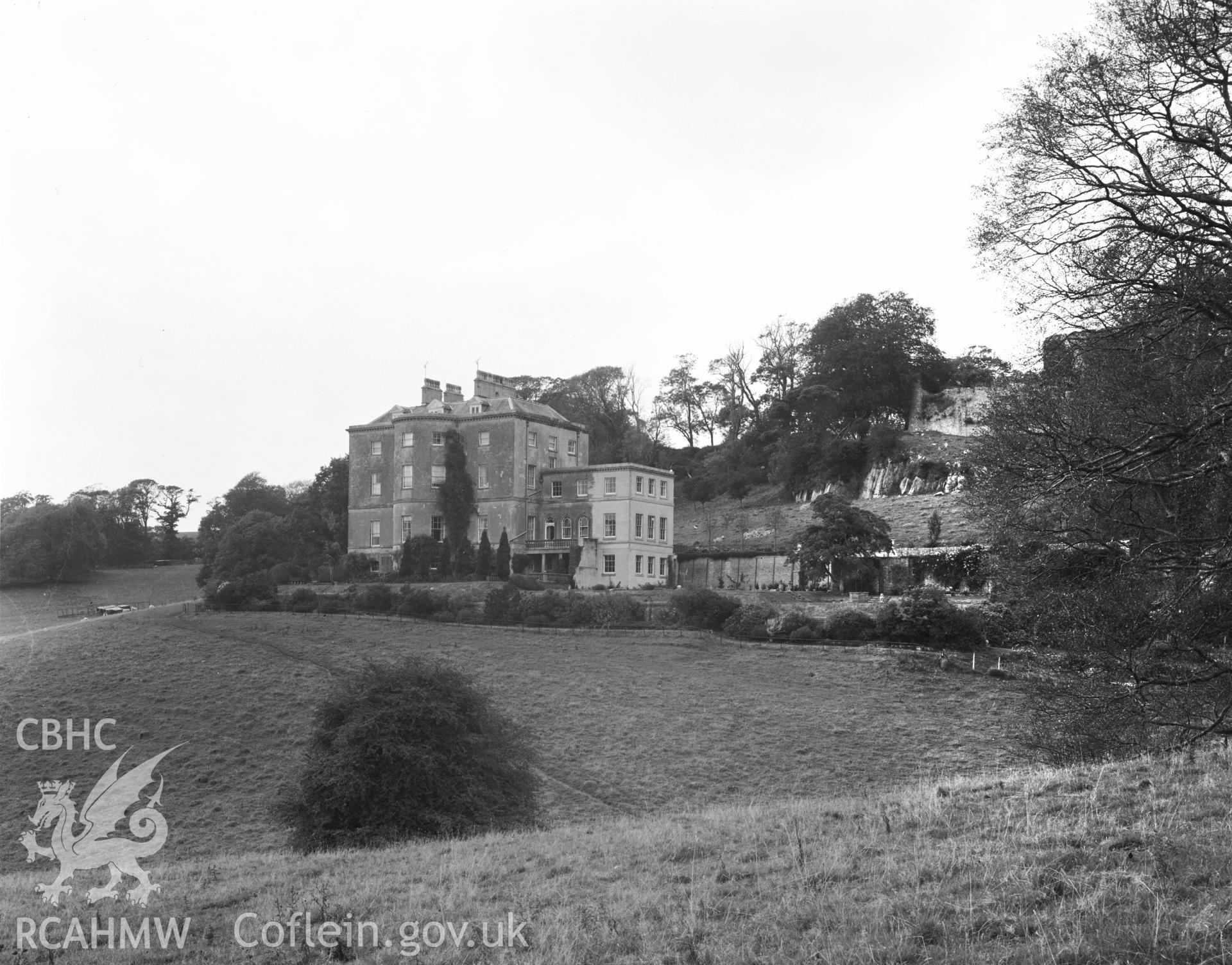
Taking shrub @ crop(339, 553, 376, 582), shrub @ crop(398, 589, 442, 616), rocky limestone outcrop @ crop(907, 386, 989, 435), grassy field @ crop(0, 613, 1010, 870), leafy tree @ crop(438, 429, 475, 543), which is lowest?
grassy field @ crop(0, 613, 1010, 870)

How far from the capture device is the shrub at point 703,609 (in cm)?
4159

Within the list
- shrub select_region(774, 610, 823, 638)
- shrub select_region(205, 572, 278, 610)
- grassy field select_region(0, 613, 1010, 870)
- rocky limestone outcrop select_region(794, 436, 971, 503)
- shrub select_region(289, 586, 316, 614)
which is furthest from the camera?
rocky limestone outcrop select_region(794, 436, 971, 503)

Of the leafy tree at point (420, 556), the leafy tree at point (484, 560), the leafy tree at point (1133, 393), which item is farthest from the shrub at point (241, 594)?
the leafy tree at point (1133, 393)

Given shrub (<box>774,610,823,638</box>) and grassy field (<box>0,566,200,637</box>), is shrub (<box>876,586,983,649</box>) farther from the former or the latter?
grassy field (<box>0,566,200,637</box>)

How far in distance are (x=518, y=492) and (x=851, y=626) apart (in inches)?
837

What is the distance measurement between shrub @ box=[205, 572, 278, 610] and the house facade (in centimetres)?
823

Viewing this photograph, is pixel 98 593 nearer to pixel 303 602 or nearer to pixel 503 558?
pixel 303 602

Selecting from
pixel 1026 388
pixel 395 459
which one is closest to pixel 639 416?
pixel 395 459

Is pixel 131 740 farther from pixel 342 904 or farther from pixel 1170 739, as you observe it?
pixel 1170 739

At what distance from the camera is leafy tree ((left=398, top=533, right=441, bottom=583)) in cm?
5381

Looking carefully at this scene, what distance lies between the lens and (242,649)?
3850 cm

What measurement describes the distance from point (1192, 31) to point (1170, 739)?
6674mm

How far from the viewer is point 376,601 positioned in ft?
151

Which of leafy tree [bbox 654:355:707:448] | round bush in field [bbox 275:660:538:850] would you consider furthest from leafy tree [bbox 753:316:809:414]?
round bush in field [bbox 275:660:538:850]
